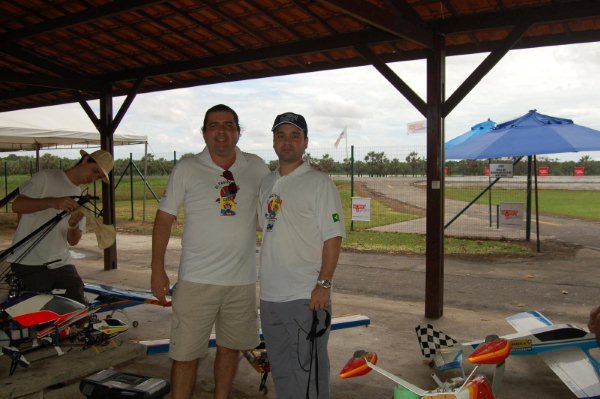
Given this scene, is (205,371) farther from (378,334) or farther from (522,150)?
(522,150)

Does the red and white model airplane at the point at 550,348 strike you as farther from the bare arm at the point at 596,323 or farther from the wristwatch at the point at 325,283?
the wristwatch at the point at 325,283

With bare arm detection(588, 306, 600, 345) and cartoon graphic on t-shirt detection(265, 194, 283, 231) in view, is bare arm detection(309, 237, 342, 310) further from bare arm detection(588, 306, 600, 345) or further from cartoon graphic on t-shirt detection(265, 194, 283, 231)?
bare arm detection(588, 306, 600, 345)

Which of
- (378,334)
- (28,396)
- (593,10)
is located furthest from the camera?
(378,334)

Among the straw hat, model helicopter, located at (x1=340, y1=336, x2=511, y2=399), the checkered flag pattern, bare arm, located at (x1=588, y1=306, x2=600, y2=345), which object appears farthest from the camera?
the straw hat

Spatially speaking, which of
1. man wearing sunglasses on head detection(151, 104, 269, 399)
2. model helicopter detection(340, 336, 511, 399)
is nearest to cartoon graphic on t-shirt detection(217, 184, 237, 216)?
man wearing sunglasses on head detection(151, 104, 269, 399)

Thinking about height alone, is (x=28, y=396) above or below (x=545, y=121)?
below

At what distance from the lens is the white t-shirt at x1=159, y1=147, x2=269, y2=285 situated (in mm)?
3064

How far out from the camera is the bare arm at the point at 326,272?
2.72m

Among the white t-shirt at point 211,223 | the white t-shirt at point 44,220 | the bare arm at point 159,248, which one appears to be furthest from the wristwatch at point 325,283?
the white t-shirt at point 44,220

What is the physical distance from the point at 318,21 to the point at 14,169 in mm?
33381

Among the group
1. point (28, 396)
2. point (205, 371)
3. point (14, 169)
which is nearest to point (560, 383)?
point (205, 371)

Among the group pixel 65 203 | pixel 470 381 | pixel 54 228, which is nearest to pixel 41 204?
pixel 65 203

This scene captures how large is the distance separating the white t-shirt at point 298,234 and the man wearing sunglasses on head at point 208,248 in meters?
0.33

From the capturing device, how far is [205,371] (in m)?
4.29
